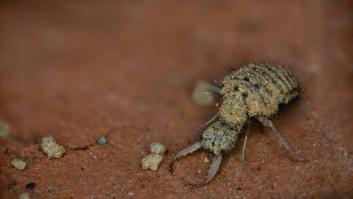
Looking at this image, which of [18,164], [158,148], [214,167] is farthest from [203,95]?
[18,164]

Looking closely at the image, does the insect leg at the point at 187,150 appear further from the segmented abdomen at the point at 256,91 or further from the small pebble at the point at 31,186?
the small pebble at the point at 31,186

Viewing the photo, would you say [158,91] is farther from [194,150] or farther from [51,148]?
[51,148]

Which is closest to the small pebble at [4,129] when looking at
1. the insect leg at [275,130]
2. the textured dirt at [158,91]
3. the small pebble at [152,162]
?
the textured dirt at [158,91]

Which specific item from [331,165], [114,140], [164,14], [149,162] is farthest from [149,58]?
[331,165]

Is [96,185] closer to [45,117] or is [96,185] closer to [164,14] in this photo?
[45,117]

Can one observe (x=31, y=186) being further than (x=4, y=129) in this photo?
No

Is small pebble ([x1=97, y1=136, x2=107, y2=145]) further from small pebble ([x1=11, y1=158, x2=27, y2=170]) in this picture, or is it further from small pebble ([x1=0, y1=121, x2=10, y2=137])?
small pebble ([x1=0, y1=121, x2=10, y2=137])
